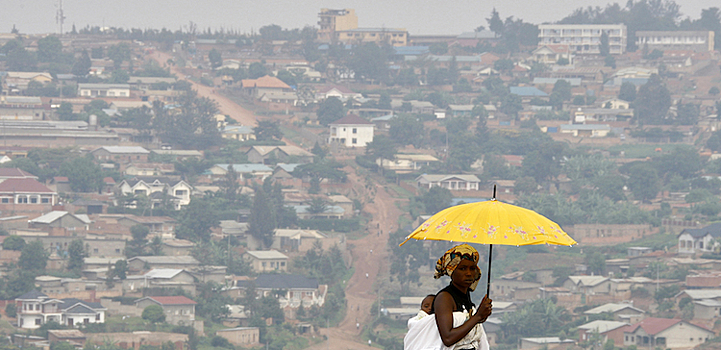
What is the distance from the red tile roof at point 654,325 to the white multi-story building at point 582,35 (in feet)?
139

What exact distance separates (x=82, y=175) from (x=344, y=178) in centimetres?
945

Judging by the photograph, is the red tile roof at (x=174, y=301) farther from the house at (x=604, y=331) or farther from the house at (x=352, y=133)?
the house at (x=352, y=133)

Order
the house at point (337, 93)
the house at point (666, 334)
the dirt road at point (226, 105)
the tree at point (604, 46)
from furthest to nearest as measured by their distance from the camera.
Answer: the tree at point (604, 46)
the house at point (337, 93)
the dirt road at point (226, 105)
the house at point (666, 334)

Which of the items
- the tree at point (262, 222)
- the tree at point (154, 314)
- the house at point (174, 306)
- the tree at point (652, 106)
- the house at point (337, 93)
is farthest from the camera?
the house at point (337, 93)

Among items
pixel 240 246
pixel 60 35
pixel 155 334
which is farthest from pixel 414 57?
pixel 155 334

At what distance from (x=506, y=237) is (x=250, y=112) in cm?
5529

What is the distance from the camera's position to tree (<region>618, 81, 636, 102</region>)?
61312 millimetres

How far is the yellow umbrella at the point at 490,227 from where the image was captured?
13.2 feet

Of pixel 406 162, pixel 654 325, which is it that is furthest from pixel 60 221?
pixel 654 325

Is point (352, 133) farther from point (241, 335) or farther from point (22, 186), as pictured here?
point (241, 335)

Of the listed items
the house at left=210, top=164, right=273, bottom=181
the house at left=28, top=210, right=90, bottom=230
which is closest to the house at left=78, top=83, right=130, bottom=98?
the house at left=210, top=164, right=273, bottom=181

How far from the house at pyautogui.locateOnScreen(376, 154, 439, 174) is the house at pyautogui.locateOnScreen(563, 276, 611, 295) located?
14075 millimetres

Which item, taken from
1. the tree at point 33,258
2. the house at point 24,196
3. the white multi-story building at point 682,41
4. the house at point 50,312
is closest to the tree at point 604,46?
the white multi-story building at point 682,41

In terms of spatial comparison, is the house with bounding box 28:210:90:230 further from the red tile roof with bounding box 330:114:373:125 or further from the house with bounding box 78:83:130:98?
the house with bounding box 78:83:130:98
